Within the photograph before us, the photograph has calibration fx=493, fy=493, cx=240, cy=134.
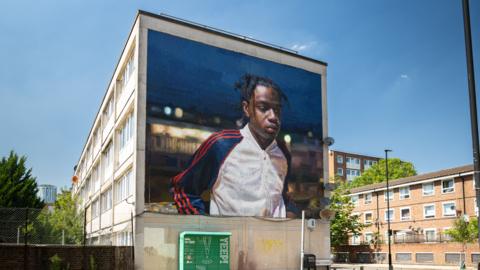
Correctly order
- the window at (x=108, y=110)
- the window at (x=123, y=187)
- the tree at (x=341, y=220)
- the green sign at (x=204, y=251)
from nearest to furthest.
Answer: the green sign at (x=204, y=251), the window at (x=123, y=187), the window at (x=108, y=110), the tree at (x=341, y=220)

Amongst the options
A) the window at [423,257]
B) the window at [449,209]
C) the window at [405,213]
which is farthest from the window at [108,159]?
the window at [405,213]

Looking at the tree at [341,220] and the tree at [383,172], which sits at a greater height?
the tree at [383,172]

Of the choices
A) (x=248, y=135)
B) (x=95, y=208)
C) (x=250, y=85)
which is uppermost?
(x=250, y=85)

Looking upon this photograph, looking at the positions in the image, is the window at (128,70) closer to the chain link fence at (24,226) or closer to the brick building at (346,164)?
the chain link fence at (24,226)

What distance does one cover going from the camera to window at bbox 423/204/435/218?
56.6 meters

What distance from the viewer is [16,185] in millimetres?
45312

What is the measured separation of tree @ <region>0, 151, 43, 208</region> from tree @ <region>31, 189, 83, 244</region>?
2.88 meters

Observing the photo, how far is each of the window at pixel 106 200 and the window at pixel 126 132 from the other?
197 inches

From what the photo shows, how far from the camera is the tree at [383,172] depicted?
9100cm

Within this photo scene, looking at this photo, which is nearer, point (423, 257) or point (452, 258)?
point (452, 258)

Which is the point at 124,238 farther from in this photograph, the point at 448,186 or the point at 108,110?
the point at 448,186

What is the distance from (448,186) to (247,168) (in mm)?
34402

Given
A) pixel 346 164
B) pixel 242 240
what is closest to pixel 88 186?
pixel 242 240

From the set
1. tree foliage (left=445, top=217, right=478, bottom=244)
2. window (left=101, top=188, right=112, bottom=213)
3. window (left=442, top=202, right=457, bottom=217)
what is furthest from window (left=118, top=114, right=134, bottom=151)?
window (left=442, top=202, right=457, bottom=217)
